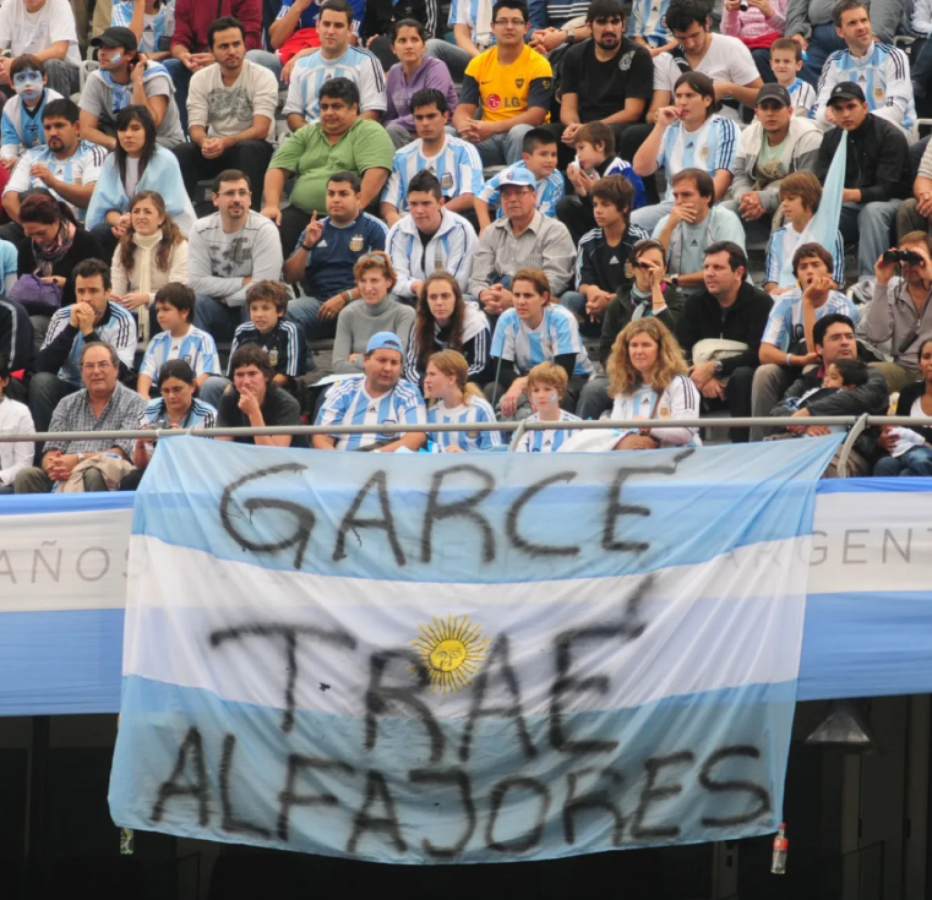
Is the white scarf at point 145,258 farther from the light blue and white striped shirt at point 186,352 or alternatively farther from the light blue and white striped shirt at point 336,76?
the light blue and white striped shirt at point 336,76

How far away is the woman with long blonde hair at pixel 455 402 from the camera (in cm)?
1097

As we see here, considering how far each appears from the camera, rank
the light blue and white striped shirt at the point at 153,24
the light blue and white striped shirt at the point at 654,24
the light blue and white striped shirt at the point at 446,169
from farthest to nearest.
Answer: the light blue and white striped shirt at the point at 153,24 → the light blue and white striped shirt at the point at 654,24 → the light blue and white striped shirt at the point at 446,169

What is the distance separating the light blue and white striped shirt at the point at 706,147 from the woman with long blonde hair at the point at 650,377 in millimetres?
2794

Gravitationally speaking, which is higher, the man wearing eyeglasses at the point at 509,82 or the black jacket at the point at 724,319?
the man wearing eyeglasses at the point at 509,82

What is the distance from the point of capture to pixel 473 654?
985 cm

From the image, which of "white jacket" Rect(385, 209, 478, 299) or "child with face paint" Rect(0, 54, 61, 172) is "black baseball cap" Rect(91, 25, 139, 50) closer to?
"child with face paint" Rect(0, 54, 61, 172)

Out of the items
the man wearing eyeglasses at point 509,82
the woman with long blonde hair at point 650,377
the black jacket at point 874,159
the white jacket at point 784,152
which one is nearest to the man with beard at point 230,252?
the man wearing eyeglasses at point 509,82

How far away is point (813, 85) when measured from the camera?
1548 centimetres

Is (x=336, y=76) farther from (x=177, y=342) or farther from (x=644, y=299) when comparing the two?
(x=644, y=299)

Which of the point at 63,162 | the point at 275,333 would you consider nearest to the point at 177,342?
the point at 275,333

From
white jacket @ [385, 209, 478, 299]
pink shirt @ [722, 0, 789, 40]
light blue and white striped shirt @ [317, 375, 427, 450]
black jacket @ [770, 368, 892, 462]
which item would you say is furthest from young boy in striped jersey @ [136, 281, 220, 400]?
pink shirt @ [722, 0, 789, 40]

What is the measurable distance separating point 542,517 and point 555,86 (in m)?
5.88

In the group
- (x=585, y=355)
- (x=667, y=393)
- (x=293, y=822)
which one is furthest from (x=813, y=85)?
(x=293, y=822)

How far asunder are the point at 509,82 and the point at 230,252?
2810mm
